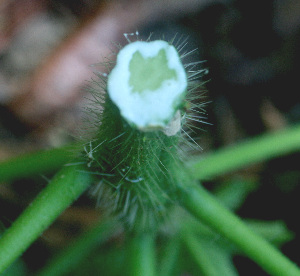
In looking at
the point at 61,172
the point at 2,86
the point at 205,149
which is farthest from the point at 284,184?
the point at 2,86

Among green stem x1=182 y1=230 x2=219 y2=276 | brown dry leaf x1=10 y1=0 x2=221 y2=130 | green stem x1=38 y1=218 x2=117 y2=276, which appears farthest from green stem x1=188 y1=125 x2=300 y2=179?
brown dry leaf x1=10 y1=0 x2=221 y2=130

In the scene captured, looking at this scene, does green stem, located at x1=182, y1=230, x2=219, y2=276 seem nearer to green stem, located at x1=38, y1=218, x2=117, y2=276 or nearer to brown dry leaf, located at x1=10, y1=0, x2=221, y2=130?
green stem, located at x1=38, y1=218, x2=117, y2=276

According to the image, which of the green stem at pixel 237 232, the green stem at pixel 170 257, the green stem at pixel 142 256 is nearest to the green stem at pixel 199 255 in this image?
the green stem at pixel 170 257

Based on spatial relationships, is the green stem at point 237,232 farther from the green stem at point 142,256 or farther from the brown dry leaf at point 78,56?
the brown dry leaf at point 78,56

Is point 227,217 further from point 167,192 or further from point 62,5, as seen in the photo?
point 62,5

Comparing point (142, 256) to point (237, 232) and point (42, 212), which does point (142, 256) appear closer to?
point (237, 232)

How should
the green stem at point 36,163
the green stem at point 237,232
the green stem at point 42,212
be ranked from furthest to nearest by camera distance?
the green stem at point 36,163 → the green stem at point 237,232 → the green stem at point 42,212
